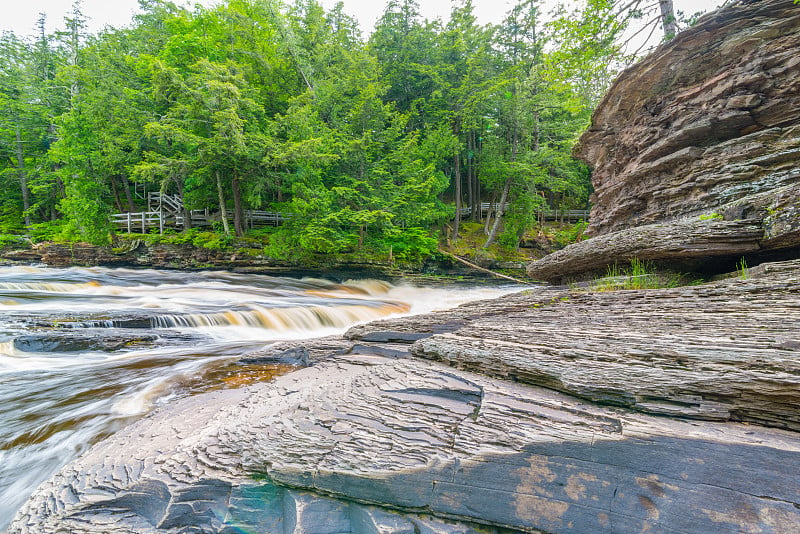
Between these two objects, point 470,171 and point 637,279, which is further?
point 470,171

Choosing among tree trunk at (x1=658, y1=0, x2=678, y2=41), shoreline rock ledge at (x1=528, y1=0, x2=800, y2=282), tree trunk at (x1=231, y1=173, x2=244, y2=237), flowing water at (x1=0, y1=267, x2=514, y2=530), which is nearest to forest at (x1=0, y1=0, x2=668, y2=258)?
tree trunk at (x1=231, y1=173, x2=244, y2=237)

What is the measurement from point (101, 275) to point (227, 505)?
1731cm

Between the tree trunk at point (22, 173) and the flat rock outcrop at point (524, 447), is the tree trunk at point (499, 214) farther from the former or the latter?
the tree trunk at point (22, 173)

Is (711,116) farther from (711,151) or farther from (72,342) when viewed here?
(72,342)

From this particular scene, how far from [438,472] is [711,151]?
7.66 meters

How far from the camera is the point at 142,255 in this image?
17.2 metres

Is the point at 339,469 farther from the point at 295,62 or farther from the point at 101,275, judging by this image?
the point at 295,62

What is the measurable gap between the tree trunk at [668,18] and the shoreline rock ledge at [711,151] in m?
1.13

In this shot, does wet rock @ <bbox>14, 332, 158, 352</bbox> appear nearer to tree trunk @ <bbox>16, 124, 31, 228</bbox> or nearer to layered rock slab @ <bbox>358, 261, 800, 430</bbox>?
layered rock slab @ <bbox>358, 261, 800, 430</bbox>

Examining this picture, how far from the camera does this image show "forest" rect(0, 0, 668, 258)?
593 inches

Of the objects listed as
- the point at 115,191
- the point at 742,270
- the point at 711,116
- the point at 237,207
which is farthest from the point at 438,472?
the point at 115,191

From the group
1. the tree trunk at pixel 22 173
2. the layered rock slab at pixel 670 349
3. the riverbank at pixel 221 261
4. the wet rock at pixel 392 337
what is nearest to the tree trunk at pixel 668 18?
the layered rock slab at pixel 670 349

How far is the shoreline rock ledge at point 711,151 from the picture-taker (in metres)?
4.22

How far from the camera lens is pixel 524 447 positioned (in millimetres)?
2186
